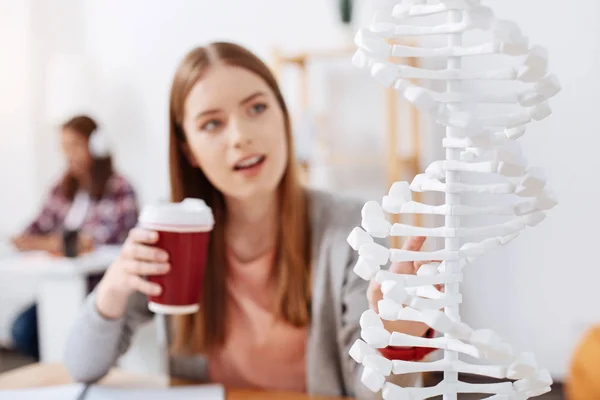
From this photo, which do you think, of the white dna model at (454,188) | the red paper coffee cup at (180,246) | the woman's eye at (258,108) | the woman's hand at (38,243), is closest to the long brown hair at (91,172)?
the woman's hand at (38,243)

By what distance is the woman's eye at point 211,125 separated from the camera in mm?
869

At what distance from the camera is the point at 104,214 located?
2.04 meters

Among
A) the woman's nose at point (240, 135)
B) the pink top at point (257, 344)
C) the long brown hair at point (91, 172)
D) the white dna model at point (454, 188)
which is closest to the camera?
the white dna model at point (454, 188)

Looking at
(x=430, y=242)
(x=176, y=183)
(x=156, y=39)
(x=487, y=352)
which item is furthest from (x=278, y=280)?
(x=156, y=39)

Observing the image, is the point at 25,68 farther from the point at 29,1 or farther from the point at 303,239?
the point at 303,239

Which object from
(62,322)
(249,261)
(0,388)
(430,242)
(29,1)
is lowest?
(62,322)

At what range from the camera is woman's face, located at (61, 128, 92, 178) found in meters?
2.10

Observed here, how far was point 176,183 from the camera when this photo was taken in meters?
0.92

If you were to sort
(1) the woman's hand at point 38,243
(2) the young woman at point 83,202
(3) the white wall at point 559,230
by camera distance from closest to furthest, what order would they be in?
(3) the white wall at point 559,230, (1) the woman's hand at point 38,243, (2) the young woman at point 83,202

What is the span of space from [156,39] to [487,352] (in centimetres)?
168

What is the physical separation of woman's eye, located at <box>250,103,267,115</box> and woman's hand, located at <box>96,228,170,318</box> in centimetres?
24

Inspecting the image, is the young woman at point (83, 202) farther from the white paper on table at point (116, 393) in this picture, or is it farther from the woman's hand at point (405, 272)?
the woman's hand at point (405, 272)

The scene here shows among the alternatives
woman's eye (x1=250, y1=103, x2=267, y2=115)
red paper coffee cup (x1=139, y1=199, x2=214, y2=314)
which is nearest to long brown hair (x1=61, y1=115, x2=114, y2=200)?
woman's eye (x1=250, y1=103, x2=267, y2=115)

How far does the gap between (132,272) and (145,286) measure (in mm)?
39
